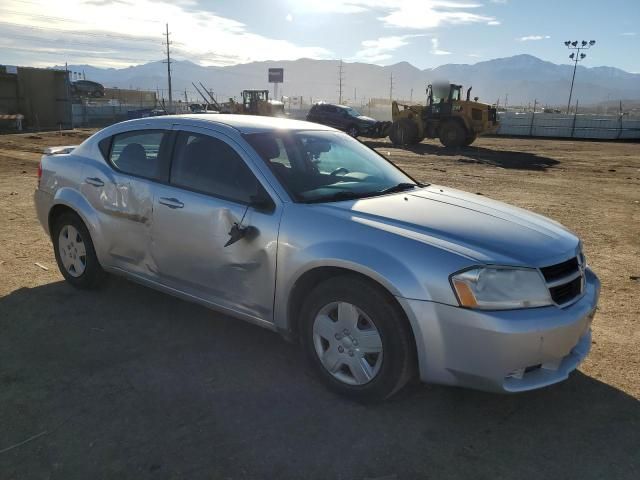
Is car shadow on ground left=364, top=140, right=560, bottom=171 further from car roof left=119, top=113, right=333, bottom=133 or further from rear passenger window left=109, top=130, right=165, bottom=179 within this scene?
rear passenger window left=109, top=130, right=165, bottom=179

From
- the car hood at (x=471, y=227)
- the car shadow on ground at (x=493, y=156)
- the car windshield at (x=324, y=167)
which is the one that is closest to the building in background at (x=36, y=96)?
the car shadow on ground at (x=493, y=156)

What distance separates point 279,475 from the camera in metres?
2.53

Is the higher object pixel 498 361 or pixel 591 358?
pixel 498 361

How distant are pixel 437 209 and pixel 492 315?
0.92 meters

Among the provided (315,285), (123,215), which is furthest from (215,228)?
(123,215)

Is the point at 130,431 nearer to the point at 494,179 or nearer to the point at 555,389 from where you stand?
the point at 555,389

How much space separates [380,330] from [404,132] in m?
23.3

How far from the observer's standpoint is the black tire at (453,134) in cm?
2355

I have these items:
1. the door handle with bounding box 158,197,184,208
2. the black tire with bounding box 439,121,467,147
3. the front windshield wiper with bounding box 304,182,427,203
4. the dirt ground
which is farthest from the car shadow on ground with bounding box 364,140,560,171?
the door handle with bounding box 158,197,184,208

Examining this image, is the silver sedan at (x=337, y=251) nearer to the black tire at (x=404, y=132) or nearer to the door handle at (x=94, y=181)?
the door handle at (x=94, y=181)

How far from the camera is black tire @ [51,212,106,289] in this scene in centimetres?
457

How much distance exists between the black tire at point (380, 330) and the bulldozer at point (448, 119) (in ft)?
71.7

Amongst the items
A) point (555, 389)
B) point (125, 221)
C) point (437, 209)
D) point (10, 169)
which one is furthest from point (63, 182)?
point (10, 169)

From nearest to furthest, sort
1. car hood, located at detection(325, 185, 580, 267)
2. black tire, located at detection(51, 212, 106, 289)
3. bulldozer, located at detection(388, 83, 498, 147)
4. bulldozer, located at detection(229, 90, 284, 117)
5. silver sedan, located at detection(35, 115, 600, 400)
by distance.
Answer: silver sedan, located at detection(35, 115, 600, 400)
car hood, located at detection(325, 185, 580, 267)
black tire, located at detection(51, 212, 106, 289)
bulldozer, located at detection(388, 83, 498, 147)
bulldozer, located at detection(229, 90, 284, 117)
